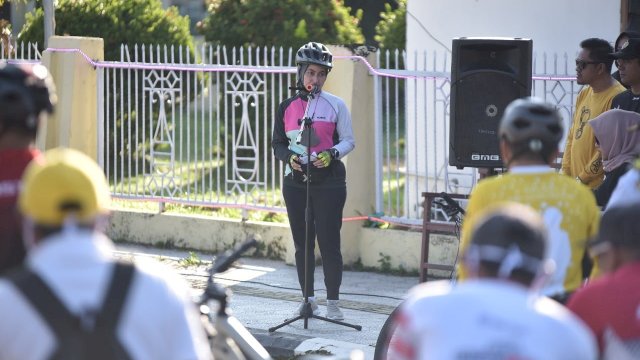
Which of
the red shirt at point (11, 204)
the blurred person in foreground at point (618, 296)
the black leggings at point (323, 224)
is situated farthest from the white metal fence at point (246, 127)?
the blurred person in foreground at point (618, 296)

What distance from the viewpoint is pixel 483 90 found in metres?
9.05

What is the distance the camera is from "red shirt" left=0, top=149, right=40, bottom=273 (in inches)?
182

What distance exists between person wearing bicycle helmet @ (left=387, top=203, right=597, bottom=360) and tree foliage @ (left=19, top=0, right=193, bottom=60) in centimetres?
1190

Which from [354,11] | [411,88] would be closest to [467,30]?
[411,88]

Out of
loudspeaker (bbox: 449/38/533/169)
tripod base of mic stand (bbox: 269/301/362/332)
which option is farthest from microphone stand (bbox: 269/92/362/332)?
loudspeaker (bbox: 449/38/533/169)

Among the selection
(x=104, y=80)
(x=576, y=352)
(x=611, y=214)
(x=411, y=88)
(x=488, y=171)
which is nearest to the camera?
(x=576, y=352)

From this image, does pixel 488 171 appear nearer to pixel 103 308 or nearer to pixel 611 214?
pixel 611 214

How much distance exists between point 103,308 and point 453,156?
5.99 m

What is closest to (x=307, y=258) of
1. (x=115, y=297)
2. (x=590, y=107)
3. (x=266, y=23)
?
(x=590, y=107)

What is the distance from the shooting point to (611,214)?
402 centimetres

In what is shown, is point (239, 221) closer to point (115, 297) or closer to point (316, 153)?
point (316, 153)

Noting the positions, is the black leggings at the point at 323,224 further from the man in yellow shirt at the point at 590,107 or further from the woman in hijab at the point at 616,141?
the woman in hijab at the point at 616,141

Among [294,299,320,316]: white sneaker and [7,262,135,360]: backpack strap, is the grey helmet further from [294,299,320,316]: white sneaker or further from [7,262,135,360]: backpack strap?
[294,299,320,316]: white sneaker

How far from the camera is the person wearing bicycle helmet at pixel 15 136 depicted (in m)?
4.62
